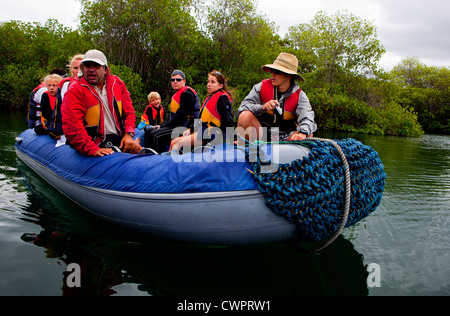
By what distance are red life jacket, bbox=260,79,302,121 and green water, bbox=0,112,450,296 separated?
1.32 m

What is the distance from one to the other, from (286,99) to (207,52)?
48.6ft

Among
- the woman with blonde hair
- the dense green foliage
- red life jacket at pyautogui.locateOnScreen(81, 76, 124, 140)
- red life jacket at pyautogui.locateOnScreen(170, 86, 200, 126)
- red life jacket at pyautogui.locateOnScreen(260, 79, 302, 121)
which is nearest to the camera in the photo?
red life jacket at pyautogui.locateOnScreen(81, 76, 124, 140)

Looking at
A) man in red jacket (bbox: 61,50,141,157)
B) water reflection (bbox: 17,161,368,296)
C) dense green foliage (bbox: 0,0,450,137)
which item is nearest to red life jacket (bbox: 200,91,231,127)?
man in red jacket (bbox: 61,50,141,157)

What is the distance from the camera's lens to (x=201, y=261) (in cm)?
248

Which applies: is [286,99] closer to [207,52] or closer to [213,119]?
[213,119]

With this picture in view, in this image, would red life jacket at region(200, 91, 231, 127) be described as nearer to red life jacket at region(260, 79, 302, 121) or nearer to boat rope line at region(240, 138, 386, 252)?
red life jacket at region(260, 79, 302, 121)

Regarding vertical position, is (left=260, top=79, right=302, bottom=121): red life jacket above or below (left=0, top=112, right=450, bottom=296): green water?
above

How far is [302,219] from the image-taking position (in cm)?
218

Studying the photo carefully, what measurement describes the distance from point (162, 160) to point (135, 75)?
1333 centimetres

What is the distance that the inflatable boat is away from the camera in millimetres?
2178

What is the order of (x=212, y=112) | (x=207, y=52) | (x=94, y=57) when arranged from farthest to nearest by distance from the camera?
(x=207, y=52), (x=212, y=112), (x=94, y=57)

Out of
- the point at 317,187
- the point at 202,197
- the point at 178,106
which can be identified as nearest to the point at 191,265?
the point at 202,197

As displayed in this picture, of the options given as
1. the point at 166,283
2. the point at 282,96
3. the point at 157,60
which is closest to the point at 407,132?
the point at 157,60

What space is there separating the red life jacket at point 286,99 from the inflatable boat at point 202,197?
1.03 m
